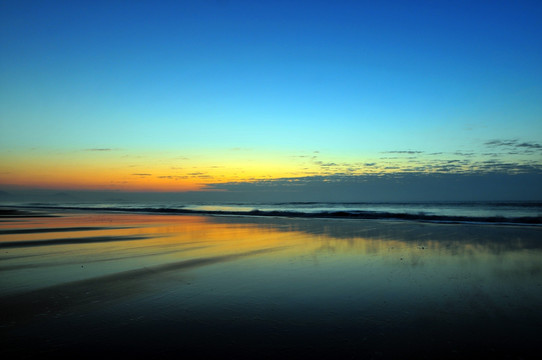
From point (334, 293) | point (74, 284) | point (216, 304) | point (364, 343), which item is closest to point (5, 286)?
point (74, 284)

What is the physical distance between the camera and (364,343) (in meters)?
4.75

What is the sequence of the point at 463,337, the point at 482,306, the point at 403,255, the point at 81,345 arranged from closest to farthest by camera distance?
the point at 81,345, the point at 463,337, the point at 482,306, the point at 403,255

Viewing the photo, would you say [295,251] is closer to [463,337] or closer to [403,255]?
[403,255]

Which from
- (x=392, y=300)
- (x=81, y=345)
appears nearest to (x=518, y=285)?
(x=392, y=300)

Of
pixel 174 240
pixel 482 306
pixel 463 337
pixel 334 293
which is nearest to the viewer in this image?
pixel 463 337

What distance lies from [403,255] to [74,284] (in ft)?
32.1

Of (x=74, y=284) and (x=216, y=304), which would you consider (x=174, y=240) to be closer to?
(x=74, y=284)

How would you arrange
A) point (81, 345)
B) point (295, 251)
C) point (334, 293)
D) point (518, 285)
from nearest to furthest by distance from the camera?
point (81, 345)
point (334, 293)
point (518, 285)
point (295, 251)

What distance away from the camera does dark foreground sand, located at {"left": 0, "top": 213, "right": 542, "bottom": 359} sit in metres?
4.64

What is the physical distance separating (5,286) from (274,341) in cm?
665

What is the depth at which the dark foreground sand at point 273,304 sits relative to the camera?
4641 millimetres

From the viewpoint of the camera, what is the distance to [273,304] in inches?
256

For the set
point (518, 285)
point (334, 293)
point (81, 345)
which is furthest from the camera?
point (518, 285)

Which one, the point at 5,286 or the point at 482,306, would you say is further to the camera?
the point at 5,286
